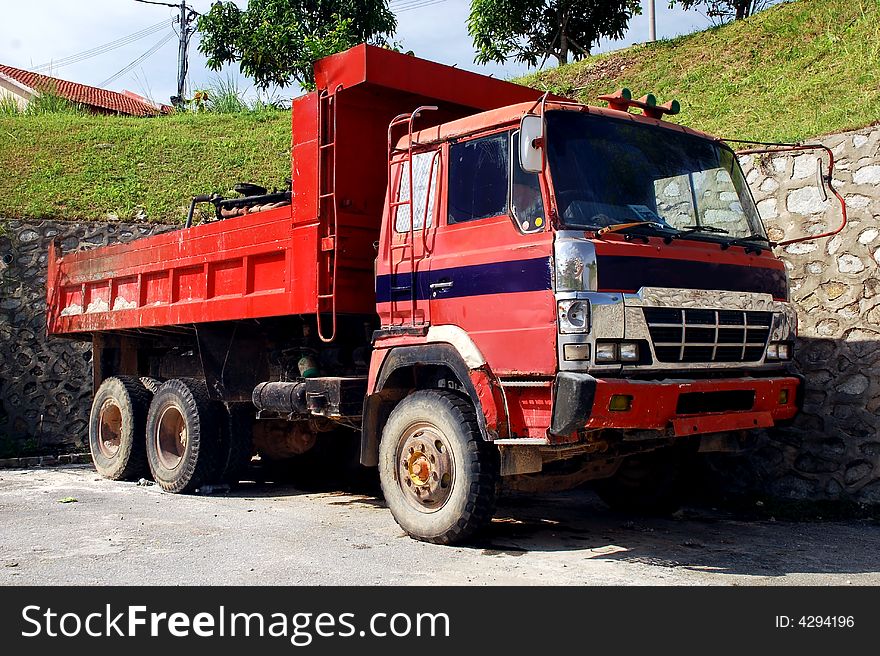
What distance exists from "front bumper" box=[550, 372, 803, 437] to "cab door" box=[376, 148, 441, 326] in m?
1.46

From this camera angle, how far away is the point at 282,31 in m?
28.3

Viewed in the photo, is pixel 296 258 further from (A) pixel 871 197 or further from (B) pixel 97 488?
(A) pixel 871 197

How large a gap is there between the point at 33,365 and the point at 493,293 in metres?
9.80

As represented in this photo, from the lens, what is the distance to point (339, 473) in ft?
32.8

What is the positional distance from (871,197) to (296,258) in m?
5.01

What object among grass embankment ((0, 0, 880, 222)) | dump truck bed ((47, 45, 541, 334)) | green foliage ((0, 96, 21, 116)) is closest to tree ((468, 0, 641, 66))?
grass embankment ((0, 0, 880, 222))

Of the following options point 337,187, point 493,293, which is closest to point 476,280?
point 493,293

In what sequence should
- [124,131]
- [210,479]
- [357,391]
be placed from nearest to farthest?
1. [357,391]
2. [210,479]
3. [124,131]

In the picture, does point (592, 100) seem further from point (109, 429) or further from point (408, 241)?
point (408, 241)

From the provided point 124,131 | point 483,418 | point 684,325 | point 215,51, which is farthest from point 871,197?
point 215,51

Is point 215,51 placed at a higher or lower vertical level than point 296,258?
higher

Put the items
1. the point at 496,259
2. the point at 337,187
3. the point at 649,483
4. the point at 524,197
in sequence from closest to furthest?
the point at 524,197, the point at 496,259, the point at 337,187, the point at 649,483

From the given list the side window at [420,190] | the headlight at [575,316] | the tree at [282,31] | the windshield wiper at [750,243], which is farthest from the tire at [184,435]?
the tree at [282,31]

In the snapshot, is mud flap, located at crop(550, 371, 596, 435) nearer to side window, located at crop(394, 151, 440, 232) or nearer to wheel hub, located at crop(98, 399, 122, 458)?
side window, located at crop(394, 151, 440, 232)
